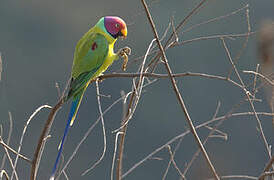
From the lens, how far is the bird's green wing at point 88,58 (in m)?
1.16

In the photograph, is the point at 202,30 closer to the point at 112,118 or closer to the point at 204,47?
the point at 204,47

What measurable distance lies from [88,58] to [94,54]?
17 mm

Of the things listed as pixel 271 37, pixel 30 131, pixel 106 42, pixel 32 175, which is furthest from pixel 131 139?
pixel 271 37

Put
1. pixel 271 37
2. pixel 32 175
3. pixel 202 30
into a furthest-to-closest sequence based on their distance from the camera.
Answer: pixel 202 30
pixel 32 175
pixel 271 37

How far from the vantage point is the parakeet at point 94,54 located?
117 centimetres

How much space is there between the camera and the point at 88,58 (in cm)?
119

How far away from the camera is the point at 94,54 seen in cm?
119

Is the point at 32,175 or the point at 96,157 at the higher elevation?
the point at 32,175

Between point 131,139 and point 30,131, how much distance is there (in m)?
0.53

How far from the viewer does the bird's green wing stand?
3.81ft

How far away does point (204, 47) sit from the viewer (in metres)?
2.86

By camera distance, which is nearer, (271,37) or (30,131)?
(271,37)

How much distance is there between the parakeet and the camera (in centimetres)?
117

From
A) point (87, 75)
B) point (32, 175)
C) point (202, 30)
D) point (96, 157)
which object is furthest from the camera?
point (202, 30)
